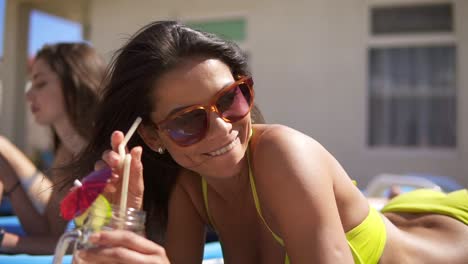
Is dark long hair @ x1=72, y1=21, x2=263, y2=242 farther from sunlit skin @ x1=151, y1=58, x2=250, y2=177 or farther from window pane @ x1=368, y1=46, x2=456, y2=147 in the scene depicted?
window pane @ x1=368, y1=46, x2=456, y2=147

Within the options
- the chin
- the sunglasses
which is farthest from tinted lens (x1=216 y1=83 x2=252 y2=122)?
the chin

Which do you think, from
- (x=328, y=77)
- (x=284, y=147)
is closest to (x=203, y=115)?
(x=284, y=147)

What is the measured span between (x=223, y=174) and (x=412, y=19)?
6.17m

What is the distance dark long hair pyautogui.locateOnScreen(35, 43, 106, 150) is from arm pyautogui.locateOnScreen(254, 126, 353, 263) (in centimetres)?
175

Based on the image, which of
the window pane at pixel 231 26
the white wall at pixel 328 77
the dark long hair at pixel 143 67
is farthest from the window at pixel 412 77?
the dark long hair at pixel 143 67

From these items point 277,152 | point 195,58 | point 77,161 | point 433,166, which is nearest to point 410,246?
Result: point 277,152

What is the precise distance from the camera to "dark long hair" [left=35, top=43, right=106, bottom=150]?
299 centimetres

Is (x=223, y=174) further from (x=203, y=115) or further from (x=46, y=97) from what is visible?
(x=46, y=97)

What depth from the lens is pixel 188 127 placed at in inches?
57.0

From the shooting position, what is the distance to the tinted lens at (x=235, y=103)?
147 centimetres

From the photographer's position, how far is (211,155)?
4.95ft

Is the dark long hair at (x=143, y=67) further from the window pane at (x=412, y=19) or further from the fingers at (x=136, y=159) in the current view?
the window pane at (x=412, y=19)

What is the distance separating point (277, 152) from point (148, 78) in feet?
1.55

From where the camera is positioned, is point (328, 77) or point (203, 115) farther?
point (328, 77)
